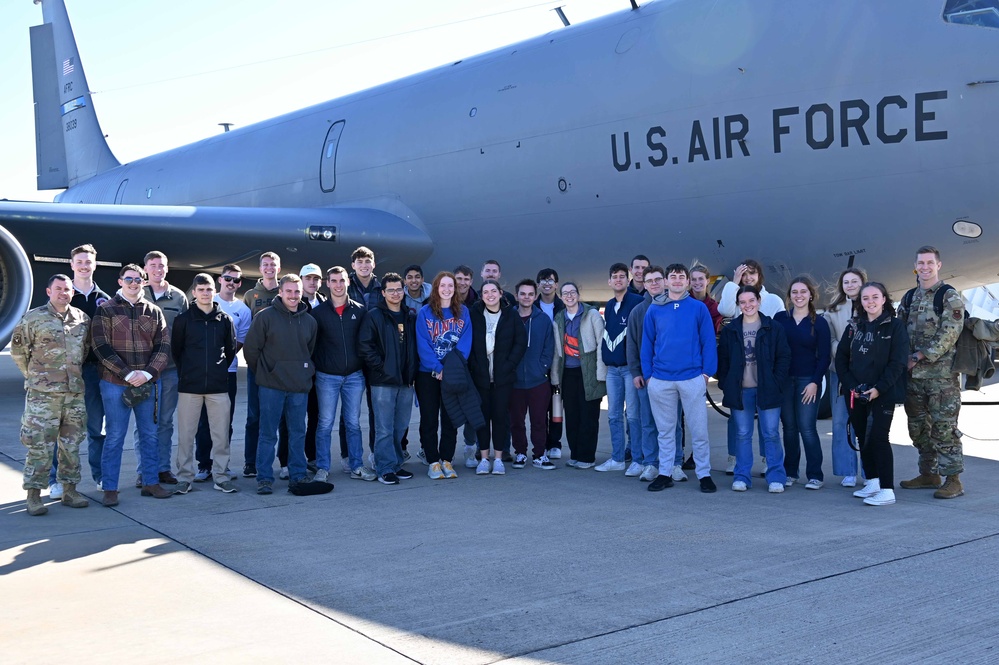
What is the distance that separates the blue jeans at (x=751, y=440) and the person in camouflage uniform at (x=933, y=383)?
2.73 ft

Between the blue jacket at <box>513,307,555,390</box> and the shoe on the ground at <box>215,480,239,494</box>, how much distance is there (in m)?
2.23

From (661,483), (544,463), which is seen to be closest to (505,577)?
(661,483)

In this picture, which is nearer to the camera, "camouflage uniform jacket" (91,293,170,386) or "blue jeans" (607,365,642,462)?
"camouflage uniform jacket" (91,293,170,386)

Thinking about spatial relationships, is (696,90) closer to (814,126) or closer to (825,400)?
(814,126)

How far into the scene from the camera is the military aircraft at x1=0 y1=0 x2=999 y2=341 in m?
7.86

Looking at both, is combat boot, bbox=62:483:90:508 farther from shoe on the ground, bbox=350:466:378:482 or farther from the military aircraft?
the military aircraft

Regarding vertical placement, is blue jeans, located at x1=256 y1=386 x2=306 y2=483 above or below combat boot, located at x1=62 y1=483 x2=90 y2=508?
above

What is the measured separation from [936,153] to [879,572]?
496cm

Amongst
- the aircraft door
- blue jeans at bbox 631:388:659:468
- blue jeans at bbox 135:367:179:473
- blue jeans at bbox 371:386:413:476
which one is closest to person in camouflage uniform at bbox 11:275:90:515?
blue jeans at bbox 135:367:179:473

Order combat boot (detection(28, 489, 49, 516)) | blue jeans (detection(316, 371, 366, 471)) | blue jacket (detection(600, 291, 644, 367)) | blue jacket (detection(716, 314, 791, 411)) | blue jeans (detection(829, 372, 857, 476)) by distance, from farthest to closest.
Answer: blue jacket (detection(600, 291, 644, 367)) → blue jeans (detection(316, 371, 366, 471)) → blue jeans (detection(829, 372, 857, 476)) → blue jacket (detection(716, 314, 791, 411)) → combat boot (detection(28, 489, 49, 516))

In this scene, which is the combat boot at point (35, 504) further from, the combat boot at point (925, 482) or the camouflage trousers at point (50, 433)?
the combat boot at point (925, 482)

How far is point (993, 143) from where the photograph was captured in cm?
750

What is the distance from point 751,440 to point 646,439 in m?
0.76

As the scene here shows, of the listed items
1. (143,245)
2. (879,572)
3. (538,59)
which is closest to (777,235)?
(538,59)
